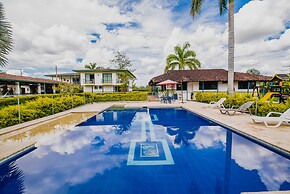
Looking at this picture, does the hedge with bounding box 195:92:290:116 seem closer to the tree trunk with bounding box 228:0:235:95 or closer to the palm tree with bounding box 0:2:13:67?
the tree trunk with bounding box 228:0:235:95

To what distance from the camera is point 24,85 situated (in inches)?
1415

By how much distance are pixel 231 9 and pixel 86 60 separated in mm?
44211

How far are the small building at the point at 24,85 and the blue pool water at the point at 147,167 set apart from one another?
26386 mm

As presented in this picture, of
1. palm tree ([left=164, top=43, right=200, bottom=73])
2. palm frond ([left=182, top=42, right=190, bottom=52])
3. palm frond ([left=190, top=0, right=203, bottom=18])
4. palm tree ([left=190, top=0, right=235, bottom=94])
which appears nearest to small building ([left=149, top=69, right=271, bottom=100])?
palm tree ([left=164, top=43, right=200, bottom=73])

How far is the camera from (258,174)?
4.08 meters

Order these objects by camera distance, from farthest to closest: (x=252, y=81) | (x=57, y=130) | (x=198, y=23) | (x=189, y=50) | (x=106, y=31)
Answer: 1. (x=189, y=50)
2. (x=252, y=81)
3. (x=106, y=31)
4. (x=198, y=23)
5. (x=57, y=130)

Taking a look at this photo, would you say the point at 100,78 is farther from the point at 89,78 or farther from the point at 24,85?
the point at 24,85

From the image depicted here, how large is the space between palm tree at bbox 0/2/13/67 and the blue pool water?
2.92 m

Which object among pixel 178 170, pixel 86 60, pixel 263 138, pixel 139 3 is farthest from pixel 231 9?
pixel 86 60

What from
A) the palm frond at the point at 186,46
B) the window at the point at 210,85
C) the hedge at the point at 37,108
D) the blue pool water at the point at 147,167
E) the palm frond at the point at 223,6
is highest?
the palm frond at the point at 186,46

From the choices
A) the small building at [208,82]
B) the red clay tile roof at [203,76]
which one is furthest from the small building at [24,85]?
the small building at [208,82]

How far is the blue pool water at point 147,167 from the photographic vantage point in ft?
11.8

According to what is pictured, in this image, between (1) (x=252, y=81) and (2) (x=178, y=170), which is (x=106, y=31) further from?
(1) (x=252, y=81)

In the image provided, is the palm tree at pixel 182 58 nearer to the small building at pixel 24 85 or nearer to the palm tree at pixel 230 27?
the palm tree at pixel 230 27
